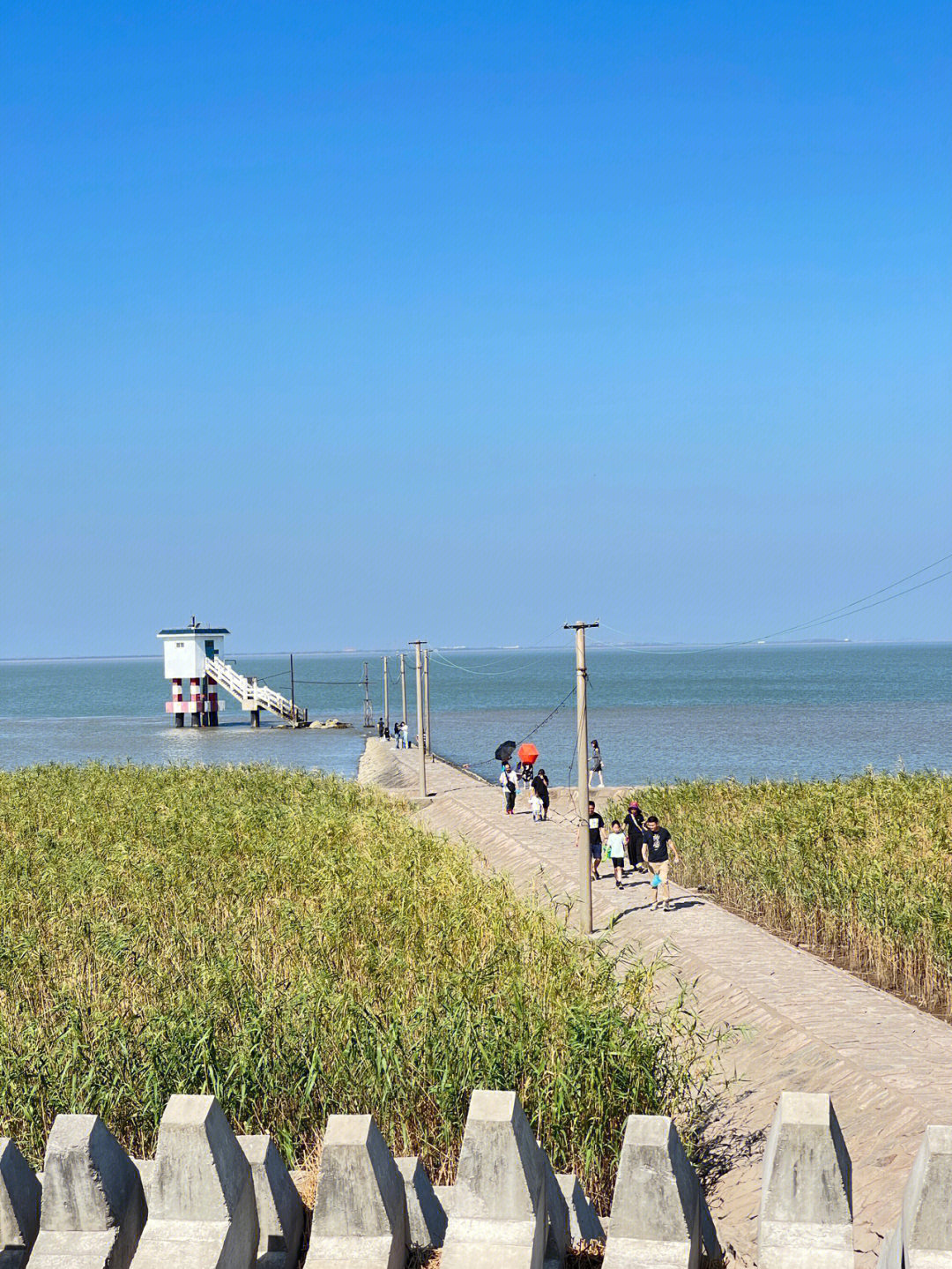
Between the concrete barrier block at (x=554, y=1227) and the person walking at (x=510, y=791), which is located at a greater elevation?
the concrete barrier block at (x=554, y=1227)

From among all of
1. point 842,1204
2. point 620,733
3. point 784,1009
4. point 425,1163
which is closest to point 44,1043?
point 425,1163

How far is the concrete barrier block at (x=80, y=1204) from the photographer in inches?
122

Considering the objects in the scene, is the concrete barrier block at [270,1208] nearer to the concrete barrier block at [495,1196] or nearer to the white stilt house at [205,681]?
the concrete barrier block at [495,1196]

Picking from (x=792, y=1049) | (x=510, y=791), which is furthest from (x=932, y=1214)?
(x=510, y=791)

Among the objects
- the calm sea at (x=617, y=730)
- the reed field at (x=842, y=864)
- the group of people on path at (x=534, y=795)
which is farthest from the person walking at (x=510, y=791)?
the calm sea at (x=617, y=730)

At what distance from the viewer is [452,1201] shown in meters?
3.05

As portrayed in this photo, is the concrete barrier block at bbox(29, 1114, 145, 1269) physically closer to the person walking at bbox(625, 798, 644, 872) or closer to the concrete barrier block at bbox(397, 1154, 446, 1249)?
the concrete barrier block at bbox(397, 1154, 446, 1249)

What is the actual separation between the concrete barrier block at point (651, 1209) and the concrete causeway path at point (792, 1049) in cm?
281

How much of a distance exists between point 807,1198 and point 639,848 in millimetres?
17167

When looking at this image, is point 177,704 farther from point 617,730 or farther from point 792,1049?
point 792,1049

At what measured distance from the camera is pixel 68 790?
96.2ft

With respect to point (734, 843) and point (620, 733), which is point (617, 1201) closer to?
point (734, 843)

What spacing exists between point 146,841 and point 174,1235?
59.7 ft

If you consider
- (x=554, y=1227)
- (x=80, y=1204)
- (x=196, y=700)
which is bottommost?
(x=196, y=700)
